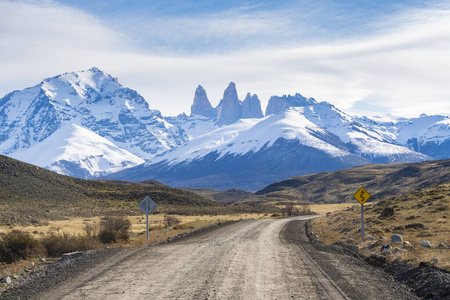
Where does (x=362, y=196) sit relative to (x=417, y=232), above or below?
above

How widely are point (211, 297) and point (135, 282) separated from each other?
2989 millimetres

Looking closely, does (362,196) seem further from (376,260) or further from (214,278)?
(214,278)

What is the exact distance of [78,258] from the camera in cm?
1753

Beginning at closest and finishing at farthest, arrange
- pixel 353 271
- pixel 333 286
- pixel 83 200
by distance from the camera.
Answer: pixel 333 286 → pixel 353 271 → pixel 83 200

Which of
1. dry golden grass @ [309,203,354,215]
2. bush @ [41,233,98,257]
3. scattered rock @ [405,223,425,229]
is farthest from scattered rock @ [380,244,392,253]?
dry golden grass @ [309,203,354,215]

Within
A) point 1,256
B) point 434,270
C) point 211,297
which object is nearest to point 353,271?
point 434,270

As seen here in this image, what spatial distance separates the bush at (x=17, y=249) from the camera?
2027 centimetres

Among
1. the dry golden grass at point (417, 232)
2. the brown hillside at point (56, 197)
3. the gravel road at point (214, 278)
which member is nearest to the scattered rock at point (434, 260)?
the dry golden grass at point (417, 232)

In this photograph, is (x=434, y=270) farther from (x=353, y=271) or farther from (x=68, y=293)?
(x=68, y=293)

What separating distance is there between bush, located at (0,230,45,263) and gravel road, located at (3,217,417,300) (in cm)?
422

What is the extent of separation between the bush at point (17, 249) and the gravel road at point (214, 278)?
13.8 feet

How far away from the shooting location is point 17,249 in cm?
2066

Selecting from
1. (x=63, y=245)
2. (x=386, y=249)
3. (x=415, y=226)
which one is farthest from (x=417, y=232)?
(x=63, y=245)

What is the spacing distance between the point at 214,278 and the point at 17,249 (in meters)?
12.1
